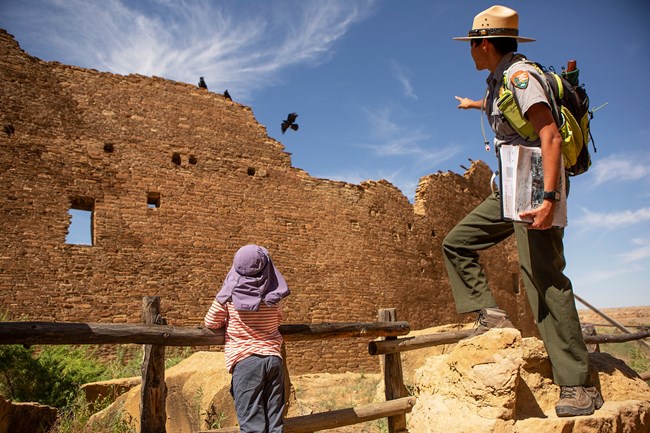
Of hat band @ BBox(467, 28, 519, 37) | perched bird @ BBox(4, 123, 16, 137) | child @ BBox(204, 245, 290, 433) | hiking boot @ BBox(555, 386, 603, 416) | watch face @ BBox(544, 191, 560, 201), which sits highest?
perched bird @ BBox(4, 123, 16, 137)

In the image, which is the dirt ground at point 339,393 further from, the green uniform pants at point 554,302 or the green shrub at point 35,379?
the green uniform pants at point 554,302

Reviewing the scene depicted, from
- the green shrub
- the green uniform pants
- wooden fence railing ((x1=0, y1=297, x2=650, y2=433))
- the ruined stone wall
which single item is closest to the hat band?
the green uniform pants

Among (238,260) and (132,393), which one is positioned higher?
(238,260)

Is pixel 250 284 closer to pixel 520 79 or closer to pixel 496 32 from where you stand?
pixel 520 79

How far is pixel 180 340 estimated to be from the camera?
401cm

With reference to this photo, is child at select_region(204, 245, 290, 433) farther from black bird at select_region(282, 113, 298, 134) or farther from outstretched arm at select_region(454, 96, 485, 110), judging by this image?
black bird at select_region(282, 113, 298, 134)

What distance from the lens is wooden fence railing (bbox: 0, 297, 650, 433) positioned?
3.59 metres

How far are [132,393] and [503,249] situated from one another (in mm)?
16050

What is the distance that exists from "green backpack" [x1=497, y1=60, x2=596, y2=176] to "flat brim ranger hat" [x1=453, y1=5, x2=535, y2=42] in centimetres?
28

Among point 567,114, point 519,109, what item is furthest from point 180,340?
point 567,114

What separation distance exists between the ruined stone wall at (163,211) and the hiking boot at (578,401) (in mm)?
9265

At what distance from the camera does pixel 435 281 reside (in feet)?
55.2

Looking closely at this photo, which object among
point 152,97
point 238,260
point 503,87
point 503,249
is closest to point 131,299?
point 152,97

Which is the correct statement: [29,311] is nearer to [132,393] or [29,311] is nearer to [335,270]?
[132,393]
